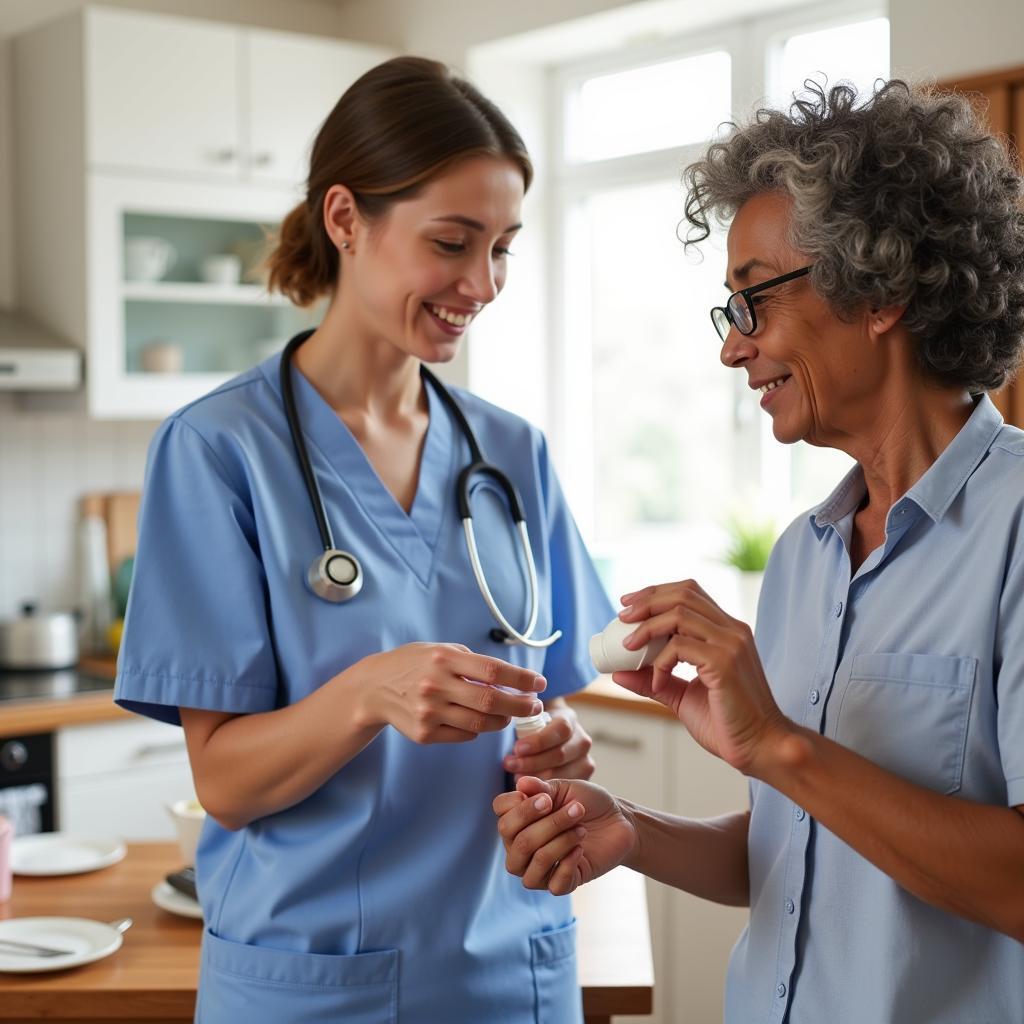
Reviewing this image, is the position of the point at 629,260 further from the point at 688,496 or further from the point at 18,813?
the point at 18,813

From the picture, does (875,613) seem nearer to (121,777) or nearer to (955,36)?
(955,36)

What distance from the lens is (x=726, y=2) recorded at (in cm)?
317

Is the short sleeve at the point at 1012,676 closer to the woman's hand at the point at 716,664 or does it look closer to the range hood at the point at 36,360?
the woman's hand at the point at 716,664

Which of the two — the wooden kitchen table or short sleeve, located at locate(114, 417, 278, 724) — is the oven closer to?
the wooden kitchen table

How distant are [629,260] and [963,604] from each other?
2.74m

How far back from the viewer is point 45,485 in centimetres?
366

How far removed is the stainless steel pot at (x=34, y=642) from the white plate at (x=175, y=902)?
1.67 metres

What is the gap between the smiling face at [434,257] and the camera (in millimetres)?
1540

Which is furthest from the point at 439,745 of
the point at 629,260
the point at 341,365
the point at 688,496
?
the point at 629,260

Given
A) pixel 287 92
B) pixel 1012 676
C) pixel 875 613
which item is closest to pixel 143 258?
pixel 287 92

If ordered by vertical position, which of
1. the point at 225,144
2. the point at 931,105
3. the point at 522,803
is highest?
the point at 225,144

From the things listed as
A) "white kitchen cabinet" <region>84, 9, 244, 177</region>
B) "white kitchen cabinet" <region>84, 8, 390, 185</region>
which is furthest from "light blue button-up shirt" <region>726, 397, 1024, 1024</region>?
"white kitchen cabinet" <region>84, 9, 244, 177</region>

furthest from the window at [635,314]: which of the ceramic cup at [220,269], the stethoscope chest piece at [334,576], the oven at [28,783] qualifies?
the stethoscope chest piece at [334,576]

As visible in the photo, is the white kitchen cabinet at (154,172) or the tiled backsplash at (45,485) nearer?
the white kitchen cabinet at (154,172)
